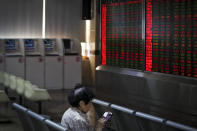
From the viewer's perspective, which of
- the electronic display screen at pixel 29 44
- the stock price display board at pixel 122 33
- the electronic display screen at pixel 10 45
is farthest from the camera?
the electronic display screen at pixel 29 44

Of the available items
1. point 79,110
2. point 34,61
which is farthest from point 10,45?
point 79,110

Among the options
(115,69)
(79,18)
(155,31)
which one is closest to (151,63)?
(155,31)

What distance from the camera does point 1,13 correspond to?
12422mm

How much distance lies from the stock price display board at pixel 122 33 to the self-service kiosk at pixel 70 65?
1.82 meters

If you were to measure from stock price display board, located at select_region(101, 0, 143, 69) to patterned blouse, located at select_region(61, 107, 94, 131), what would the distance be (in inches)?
228

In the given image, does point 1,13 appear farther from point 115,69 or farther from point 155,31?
point 155,31

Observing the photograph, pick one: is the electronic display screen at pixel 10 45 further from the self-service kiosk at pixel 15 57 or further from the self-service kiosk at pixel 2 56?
the self-service kiosk at pixel 2 56

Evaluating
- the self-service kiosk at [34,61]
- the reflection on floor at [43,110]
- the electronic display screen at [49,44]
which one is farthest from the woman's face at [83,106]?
the electronic display screen at [49,44]

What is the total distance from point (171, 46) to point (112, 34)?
7.91 feet

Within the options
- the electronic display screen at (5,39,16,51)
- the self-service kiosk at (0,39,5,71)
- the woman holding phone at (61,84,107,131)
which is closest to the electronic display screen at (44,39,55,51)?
the electronic display screen at (5,39,16,51)

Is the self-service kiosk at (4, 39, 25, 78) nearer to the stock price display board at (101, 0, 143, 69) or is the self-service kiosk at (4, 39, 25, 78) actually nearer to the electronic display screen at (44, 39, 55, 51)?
the electronic display screen at (44, 39, 55, 51)

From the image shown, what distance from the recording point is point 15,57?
1190 centimetres

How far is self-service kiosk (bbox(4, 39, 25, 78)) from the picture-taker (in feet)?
38.9

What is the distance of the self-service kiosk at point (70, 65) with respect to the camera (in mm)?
12578
